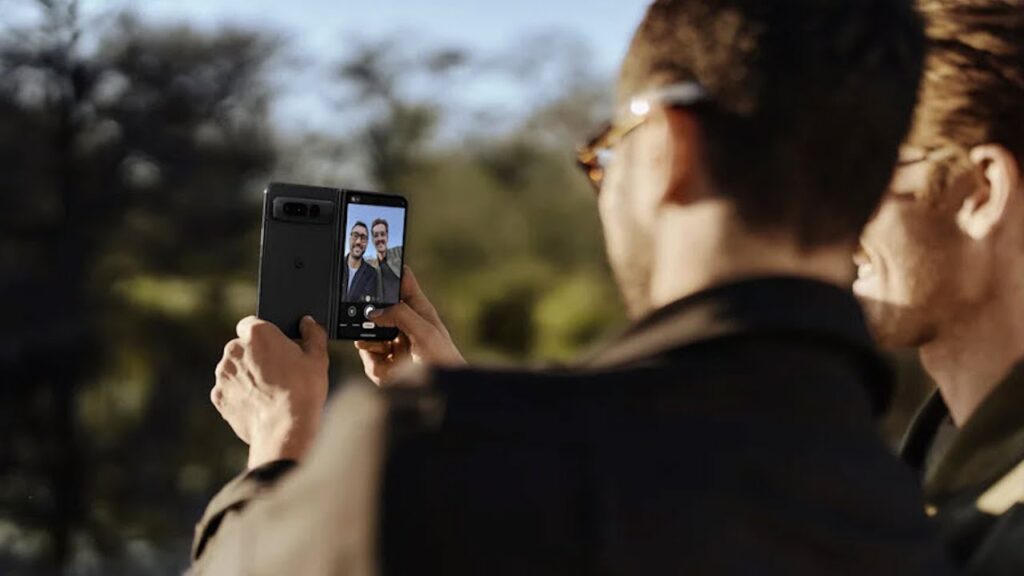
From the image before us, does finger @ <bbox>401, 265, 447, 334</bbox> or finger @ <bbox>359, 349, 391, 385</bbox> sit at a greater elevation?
finger @ <bbox>401, 265, 447, 334</bbox>

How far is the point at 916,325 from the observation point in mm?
1695

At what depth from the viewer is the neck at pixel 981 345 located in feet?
5.52

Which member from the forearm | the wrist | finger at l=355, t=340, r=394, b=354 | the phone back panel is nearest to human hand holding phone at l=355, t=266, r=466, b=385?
finger at l=355, t=340, r=394, b=354

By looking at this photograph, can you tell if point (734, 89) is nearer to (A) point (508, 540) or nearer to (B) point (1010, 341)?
(A) point (508, 540)

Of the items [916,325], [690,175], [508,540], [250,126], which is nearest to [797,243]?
[690,175]

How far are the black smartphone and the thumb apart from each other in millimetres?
162

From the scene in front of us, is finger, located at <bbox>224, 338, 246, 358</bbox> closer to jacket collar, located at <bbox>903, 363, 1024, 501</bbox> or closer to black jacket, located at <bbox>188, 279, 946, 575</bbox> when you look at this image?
black jacket, located at <bbox>188, 279, 946, 575</bbox>

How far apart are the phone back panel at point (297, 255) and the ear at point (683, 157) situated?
68 centimetres

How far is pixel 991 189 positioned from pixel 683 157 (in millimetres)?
613

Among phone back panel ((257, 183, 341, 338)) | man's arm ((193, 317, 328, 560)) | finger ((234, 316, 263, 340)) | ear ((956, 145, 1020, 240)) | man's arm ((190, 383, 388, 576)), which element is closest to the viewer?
man's arm ((190, 383, 388, 576))

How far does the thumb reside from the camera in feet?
5.19

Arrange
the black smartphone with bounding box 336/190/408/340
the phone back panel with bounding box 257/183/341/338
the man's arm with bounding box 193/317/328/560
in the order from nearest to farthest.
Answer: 1. the man's arm with bounding box 193/317/328/560
2. the phone back panel with bounding box 257/183/341/338
3. the black smartphone with bounding box 336/190/408/340

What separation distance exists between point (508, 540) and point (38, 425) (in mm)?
8765

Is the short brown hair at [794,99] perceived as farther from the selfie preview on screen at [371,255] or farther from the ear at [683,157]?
the selfie preview on screen at [371,255]
